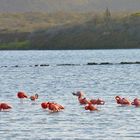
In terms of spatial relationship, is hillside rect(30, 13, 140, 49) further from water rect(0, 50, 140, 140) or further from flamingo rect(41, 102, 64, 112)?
flamingo rect(41, 102, 64, 112)

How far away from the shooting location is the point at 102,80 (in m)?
68.9

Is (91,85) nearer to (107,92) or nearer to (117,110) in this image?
(107,92)

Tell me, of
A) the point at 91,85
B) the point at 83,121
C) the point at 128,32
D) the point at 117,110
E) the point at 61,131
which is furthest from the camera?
the point at 128,32

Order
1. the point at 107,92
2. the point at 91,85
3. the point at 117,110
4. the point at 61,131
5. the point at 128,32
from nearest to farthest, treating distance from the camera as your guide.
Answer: the point at 61,131 < the point at 117,110 < the point at 107,92 < the point at 91,85 < the point at 128,32

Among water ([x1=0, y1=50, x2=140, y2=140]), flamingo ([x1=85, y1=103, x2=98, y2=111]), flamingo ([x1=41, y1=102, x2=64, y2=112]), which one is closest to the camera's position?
water ([x1=0, y1=50, x2=140, y2=140])

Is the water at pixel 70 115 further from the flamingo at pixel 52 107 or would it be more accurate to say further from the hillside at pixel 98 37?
the hillside at pixel 98 37

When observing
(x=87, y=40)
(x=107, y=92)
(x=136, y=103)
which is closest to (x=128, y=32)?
(x=87, y=40)

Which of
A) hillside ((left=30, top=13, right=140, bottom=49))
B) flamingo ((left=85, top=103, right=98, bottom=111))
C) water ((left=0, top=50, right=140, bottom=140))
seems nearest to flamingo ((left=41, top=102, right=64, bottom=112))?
water ((left=0, top=50, right=140, bottom=140))

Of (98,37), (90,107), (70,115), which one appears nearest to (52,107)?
(70,115)

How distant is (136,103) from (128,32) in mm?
136603

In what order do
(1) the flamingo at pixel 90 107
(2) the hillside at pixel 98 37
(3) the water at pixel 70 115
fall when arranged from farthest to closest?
(2) the hillside at pixel 98 37
(1) the flamingo at pixel 90 107
(3) the water at pixel 70 115

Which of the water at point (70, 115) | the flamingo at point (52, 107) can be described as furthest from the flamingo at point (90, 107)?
the flamingo at point (52, 107)

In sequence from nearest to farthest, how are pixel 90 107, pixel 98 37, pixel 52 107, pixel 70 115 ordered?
1. pixel 70 115
2. pixel 52 107
3. pixel 90 107
4. pixel 98 37

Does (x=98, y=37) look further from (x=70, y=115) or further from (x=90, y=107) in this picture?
(x=70, y=115)
